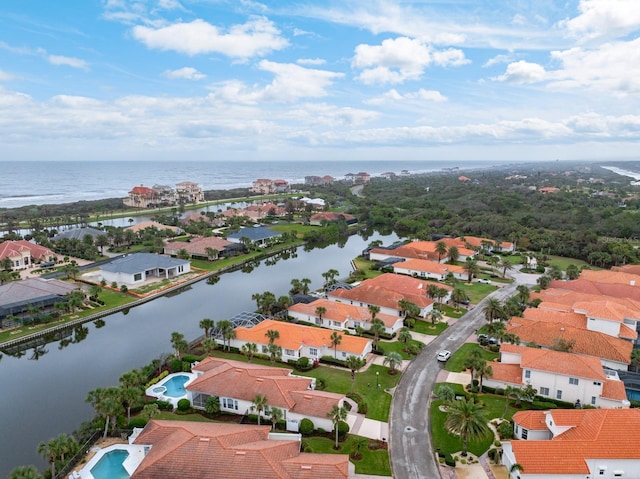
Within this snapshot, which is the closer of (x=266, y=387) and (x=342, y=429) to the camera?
(x=342, y=429)

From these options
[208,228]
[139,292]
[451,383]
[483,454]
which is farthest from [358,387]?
[208,228]

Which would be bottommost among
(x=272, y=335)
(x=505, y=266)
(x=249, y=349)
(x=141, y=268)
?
(x=249, y=349)

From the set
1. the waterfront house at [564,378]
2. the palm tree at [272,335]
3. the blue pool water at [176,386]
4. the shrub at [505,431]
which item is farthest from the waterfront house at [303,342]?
the shrub at [505,431]

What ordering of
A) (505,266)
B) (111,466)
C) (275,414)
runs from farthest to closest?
(505,266)
(275,414)
(111,466)

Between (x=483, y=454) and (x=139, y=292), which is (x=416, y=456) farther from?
(x=139, y=292)

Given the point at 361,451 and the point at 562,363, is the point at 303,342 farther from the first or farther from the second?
the point at 562,363

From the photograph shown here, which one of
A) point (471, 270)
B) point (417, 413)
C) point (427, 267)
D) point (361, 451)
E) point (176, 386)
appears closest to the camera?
point (361, 451)

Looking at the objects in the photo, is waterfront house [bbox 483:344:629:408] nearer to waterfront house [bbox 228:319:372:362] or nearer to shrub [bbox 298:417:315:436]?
waterfront house [bbox 228:319:372:362]

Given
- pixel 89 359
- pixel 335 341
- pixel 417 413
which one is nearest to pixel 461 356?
pixel 417 413
